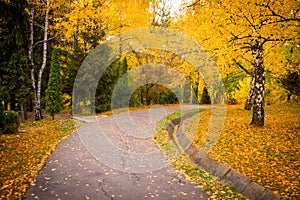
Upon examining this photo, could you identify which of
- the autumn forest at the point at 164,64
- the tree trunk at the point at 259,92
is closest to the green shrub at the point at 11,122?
the autumn forest at the point at 164,64

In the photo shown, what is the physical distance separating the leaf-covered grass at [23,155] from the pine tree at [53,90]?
3877 mm

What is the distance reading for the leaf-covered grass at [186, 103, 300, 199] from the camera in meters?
6.44

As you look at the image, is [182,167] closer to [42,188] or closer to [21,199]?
[42,188]

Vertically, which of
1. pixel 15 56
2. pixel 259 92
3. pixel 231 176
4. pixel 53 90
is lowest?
pixel 231 176

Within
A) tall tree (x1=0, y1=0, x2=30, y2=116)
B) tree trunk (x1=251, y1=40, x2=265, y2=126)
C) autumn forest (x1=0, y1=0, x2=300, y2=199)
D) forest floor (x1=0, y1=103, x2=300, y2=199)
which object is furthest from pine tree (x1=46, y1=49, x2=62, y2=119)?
tree trunk (x1=251, y1=40, x2=265, y2=126)

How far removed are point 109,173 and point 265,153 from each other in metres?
5.16

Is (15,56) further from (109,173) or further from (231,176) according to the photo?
(231,176)

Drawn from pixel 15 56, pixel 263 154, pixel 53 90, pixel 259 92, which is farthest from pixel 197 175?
pixel 15 56

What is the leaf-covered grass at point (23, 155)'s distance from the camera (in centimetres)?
642

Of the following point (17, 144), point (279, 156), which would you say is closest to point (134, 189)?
point (279, 156)

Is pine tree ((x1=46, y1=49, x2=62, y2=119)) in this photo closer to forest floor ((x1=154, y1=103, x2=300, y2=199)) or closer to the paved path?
the paved path

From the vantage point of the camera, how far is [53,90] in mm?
18047

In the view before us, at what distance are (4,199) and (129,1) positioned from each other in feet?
68.6

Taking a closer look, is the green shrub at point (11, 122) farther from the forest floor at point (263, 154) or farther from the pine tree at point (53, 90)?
the forest floor at point (263, 154)
